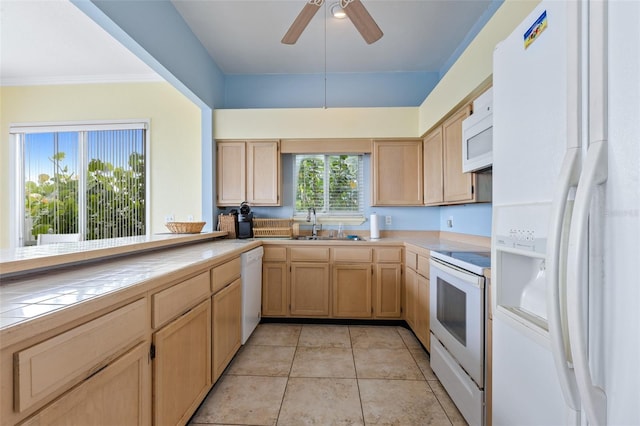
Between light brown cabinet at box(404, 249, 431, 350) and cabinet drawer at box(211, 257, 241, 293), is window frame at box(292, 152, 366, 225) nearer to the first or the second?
light brown cabinet at box(404, 249, 431, 350)

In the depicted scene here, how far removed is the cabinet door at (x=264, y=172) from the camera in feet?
10.9

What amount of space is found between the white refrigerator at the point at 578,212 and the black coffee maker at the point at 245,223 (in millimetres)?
2671

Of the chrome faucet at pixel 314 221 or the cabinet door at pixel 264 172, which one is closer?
the cabinet door at pixel 264 172

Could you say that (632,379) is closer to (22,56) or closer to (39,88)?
(22,56)

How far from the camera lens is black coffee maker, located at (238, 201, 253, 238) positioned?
3211mm

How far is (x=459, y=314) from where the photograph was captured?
5.53 feet

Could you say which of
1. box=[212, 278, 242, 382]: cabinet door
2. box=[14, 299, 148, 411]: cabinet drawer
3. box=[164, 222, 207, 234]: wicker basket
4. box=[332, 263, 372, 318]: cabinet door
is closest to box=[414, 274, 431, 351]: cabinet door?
box=[332, 263, 372, 318]: cabinet door

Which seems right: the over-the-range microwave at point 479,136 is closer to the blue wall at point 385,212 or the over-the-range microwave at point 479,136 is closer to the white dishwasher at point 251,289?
the blue wall at point 385,212

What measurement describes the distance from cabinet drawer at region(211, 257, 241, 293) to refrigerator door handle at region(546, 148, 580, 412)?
164 centimetres

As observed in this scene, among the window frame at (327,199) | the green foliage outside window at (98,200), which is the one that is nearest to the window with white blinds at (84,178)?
the green foliage outside window at (98,200)

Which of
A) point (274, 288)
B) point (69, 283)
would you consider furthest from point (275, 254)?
point (69, 283)

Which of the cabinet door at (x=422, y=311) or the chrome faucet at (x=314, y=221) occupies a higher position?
the chrome faucet at (x=314, y=221)

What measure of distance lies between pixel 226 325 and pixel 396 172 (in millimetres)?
2395

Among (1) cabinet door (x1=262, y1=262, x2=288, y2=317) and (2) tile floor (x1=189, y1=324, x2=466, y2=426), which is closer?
(2) tile floor (x1=189, y1=324, x2=466, y2=426)
